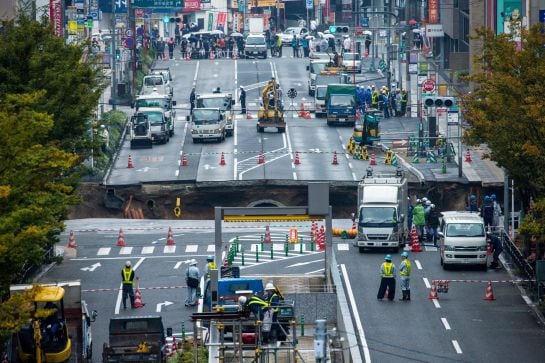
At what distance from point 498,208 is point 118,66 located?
52.0 meters

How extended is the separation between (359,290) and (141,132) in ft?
115

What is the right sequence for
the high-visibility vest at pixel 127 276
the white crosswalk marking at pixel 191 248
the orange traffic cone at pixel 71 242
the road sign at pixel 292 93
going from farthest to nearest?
the road sign at pixel 292 93 < the orange traffic cone at pixel 71 242 < the white crosswalk marking at pixel 191 248 < the high-visibility vest at pixel 127 276

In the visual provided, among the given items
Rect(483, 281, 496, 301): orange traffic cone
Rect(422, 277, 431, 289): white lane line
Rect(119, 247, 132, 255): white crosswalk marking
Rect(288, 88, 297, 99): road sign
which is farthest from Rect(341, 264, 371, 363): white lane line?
Rect(288, 88, 297, 99): road sign

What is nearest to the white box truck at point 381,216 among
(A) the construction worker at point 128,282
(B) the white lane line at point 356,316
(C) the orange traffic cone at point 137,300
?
(B) the white lane line at point 356,316

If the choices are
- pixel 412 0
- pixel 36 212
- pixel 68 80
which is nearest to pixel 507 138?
pixel 68 80

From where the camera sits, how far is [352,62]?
11944 cm

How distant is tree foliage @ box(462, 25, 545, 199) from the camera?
50562mm

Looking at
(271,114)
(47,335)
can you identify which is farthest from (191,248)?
(271,114)

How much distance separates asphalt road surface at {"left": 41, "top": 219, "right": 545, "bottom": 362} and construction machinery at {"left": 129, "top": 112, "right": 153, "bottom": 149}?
605 inches

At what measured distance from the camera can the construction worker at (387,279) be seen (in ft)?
169

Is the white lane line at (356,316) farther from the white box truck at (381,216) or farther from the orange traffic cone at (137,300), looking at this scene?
the orange traffic cone at (137,300)

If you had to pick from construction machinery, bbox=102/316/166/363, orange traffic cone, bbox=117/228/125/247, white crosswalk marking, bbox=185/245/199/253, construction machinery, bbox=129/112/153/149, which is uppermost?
construction machinery, bbox=129/112/153/149

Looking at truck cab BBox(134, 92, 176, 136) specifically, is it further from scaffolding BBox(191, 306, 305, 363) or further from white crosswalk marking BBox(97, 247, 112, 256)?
scaffolding BBox(191, 306, 305, 363)

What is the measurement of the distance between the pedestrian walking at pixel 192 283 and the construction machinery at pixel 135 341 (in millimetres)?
7713
